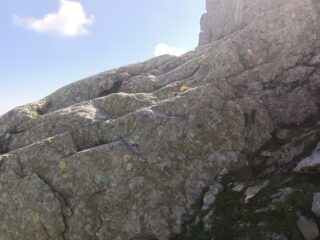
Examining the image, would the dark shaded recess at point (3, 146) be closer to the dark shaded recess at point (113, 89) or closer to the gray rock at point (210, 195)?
the dark shaded recess at point (113, 89)

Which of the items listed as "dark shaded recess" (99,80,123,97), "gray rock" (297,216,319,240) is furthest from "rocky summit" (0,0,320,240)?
"dark shaded recess" (99,80,123,97)

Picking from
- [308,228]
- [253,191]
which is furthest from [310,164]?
[308,228]

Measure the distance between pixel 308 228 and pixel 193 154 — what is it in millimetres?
6684

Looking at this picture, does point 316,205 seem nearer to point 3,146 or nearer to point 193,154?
point 193,154

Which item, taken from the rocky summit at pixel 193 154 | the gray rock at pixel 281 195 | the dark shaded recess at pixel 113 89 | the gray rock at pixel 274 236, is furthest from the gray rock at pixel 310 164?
the dark shaded recess at pixel 113 89

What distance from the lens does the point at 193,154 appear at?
63.9 ft

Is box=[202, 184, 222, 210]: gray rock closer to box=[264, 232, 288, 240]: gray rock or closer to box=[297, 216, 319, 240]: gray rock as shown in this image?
box=[264, 232, 288, 240]: gray rock

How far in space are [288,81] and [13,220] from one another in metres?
16.3

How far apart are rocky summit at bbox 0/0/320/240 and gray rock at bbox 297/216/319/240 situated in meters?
0.04

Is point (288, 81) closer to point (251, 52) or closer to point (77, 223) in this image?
point (251, 52)

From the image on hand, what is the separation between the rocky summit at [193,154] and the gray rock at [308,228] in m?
0.04

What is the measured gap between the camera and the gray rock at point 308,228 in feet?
46.9

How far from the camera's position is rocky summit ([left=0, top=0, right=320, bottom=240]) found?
1672 centimetres

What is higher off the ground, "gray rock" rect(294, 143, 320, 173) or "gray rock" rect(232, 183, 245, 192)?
"gray rock" rect(294, 143, 320, 173)
